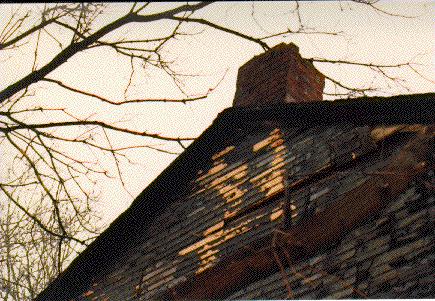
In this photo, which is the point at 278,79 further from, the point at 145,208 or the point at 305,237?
the point at 305,237

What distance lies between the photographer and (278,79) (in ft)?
24.6

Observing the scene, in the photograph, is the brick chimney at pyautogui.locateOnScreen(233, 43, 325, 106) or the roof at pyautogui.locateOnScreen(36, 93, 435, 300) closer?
the roof at pyautogui.locateOnScreen(36, 93, 435, 300)

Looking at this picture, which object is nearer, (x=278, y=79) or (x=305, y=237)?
(x=305, y=237)

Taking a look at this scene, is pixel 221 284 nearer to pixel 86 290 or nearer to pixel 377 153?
pixel 377 153

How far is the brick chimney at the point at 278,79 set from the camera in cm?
741

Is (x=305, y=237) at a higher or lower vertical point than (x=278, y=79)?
lower

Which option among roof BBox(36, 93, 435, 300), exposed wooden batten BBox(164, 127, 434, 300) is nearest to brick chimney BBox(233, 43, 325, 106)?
roof BBox(36, 93, 435, 300)

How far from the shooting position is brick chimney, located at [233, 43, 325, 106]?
24.3 feet

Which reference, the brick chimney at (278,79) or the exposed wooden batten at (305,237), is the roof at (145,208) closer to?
the brick chimney at (278,79)

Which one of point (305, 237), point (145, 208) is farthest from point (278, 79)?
point (305, 237)

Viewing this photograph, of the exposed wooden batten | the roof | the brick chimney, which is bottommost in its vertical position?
the exposed wooden batten

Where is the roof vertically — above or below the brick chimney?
below

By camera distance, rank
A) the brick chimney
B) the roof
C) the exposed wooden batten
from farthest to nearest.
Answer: the brick chimney
the roof
the exposed wooden batten

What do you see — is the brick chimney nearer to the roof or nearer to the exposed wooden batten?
the roof
